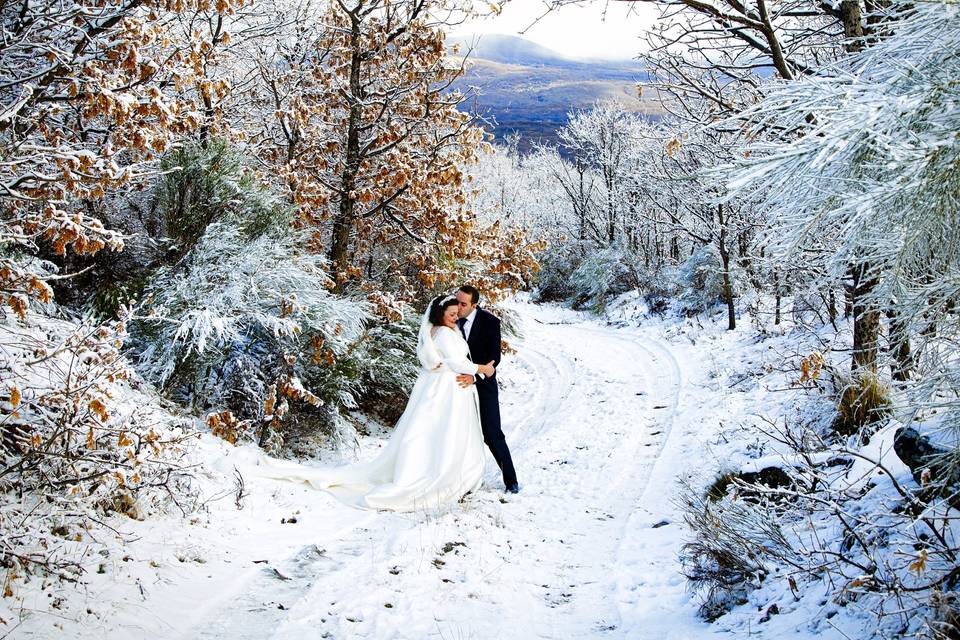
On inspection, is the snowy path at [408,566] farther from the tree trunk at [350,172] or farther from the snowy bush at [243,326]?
the tree trunk at [350,172]

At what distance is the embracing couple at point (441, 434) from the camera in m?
5.72

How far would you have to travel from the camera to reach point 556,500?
243 inches

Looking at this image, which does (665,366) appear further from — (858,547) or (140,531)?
(140,531)

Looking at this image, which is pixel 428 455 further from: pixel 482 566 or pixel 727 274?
pixel 727 274

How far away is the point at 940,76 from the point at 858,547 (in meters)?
2.60

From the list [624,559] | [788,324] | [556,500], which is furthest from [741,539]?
[788,324]

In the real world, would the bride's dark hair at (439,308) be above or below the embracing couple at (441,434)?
above

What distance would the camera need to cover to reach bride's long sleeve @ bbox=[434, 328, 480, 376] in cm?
610

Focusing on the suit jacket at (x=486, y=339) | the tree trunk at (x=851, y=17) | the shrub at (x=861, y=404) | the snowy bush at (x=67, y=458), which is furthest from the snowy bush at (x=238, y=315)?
the tree trunk at (x=851, y=17)

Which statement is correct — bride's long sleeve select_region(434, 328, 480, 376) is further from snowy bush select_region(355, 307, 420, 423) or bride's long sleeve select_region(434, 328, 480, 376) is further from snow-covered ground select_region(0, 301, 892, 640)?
snowy bush select_region(355, 307, 420, 423)

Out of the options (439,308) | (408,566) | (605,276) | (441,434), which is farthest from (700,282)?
(408,566)

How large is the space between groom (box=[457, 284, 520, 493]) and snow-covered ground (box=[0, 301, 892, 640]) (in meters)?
0.40

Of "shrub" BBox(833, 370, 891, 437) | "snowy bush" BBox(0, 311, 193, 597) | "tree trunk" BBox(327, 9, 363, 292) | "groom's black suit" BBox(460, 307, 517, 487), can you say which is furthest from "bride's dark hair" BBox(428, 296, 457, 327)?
"shrub" BBox(833, 370, 891, 437)

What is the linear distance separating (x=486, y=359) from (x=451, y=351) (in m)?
0.48
